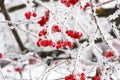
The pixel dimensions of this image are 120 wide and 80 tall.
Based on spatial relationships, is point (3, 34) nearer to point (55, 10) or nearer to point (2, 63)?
point (2, 63)

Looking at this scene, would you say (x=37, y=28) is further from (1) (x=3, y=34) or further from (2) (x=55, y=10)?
(2) (x=55, y=10)

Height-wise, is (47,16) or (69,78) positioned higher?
(47,16)

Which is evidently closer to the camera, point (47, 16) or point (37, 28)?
point (47, 16)

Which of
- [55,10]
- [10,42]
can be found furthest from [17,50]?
[55,10]

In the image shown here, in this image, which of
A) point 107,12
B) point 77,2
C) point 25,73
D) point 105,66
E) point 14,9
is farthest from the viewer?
point 14,9

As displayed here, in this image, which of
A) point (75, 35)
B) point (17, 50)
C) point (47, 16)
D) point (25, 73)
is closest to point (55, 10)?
point (47, 16)

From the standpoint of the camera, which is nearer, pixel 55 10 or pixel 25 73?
pixel 55 10

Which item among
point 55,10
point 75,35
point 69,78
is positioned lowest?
point 69,78

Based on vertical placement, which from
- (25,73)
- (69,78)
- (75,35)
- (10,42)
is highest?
(75,35)

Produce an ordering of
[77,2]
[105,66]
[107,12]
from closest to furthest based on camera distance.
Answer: [77,2] < [105,66] < [107,12]
